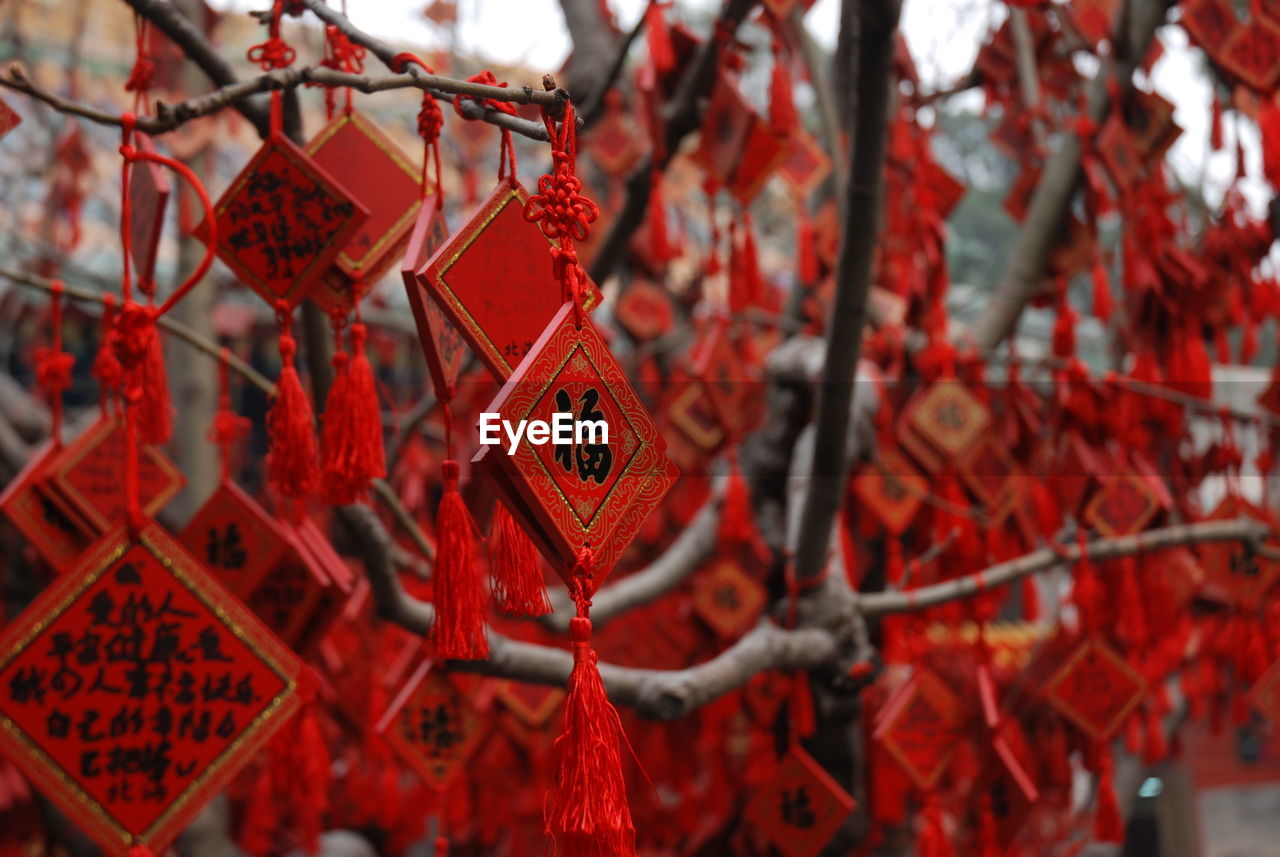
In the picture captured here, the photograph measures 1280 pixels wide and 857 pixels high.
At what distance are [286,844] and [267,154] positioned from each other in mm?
1965

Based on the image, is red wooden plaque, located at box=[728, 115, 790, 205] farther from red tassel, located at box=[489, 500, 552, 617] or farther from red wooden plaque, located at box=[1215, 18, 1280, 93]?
red tassel, located at box=[489, 500, 552, 617]

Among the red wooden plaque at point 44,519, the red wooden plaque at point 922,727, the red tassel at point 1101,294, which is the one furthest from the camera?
the red tassel at point 1101,294

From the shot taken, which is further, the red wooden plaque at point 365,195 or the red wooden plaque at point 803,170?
the red wooden plaque at point 803,170

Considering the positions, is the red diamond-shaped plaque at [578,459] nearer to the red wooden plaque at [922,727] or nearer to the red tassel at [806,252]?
the red wooden plaque at [922,727]

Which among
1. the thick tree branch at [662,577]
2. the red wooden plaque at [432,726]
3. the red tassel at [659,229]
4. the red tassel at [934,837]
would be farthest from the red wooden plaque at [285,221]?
the red tassel at [934,837]

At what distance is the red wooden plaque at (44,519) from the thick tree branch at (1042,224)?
1.60 meters

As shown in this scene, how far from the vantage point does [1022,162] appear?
250cm

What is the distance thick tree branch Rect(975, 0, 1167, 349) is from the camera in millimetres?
2148

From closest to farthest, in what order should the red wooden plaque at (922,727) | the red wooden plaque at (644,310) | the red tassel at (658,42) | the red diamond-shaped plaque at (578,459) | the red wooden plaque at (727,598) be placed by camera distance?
the red diamond-shaped plaque at (578,459) < the red wooden plaque at (922,727) < the red tassel at (658,42) < the red wooden plaque at (727,598) < the red wooden plaque at (644,310)

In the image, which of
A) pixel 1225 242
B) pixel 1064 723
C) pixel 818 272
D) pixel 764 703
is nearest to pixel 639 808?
pixel 764 703

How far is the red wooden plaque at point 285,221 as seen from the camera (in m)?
0.99

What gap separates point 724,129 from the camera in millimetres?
1714

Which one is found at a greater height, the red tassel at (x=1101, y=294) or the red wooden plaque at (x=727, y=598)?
the red tassel at (x=1101, y=294)

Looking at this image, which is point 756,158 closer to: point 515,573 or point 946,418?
point 946,418
